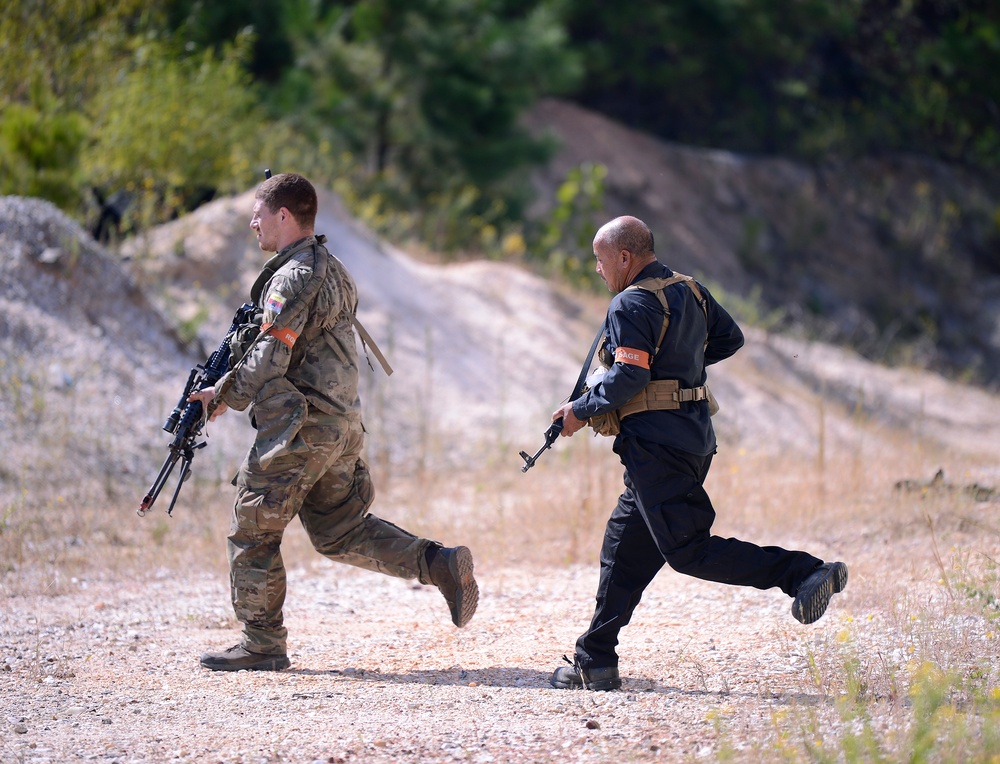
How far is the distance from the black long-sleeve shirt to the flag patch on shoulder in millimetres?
1127

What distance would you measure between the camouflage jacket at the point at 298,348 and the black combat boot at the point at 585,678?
126 centimetres

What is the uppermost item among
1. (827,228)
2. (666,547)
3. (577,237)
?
(577,237)

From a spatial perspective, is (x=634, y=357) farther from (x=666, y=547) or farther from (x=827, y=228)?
(x=827, y=228)

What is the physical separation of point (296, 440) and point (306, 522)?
463 millimetres

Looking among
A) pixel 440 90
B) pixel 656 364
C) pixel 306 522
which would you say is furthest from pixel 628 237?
pixel 440 90

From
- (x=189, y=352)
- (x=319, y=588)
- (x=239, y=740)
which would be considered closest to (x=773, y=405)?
(x=189, y=352)

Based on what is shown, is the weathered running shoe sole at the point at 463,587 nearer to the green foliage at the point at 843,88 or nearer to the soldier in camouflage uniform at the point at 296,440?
the soldier in camouflage uniform at the point at 296,440

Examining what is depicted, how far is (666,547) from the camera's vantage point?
11.8ft

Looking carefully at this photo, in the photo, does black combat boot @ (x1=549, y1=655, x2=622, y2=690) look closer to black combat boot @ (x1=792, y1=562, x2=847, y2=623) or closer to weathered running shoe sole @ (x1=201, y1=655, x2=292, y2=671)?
black combat boot @ (x1=792, y1=562, x2=847, y2=623)

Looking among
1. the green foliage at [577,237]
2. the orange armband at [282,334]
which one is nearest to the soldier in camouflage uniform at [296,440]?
the orange armband at [282,334]

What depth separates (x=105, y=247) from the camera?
9469mm

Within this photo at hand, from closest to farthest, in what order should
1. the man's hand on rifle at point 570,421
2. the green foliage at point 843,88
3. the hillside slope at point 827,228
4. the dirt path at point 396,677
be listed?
1. the dirt path at point 396,677
2. the man's hand on rifle at point 570,421
3. the hillside slope at point 827,228
4. the green foliage at point 843,88

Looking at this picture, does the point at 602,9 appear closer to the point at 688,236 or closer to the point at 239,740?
the point at 688,236

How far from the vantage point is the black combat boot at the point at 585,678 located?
375cm
